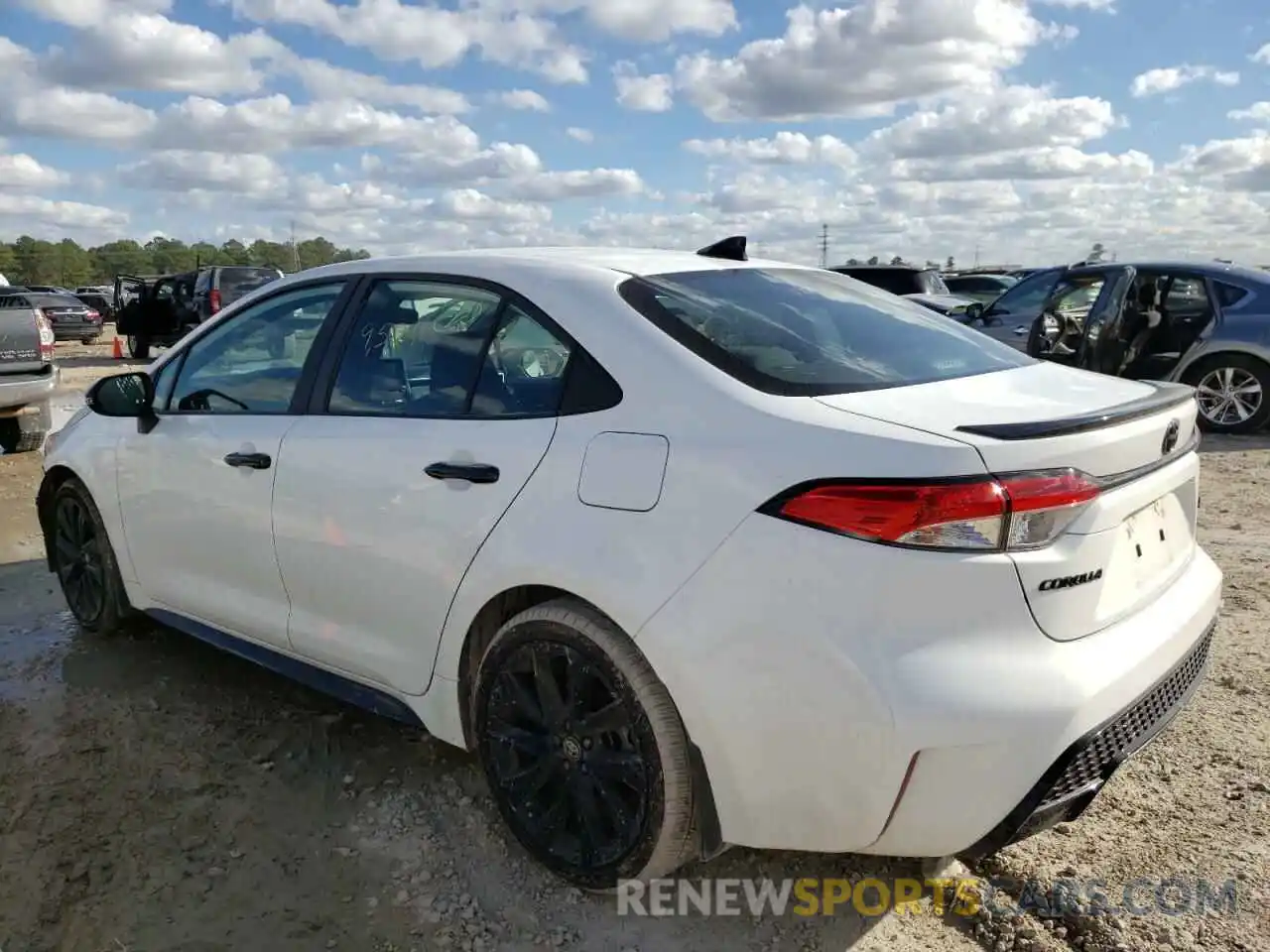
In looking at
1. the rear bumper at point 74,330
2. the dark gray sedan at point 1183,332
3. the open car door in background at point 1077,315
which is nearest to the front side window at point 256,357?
the open car door in background at point 1077,315

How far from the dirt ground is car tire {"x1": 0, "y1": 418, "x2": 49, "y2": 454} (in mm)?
6123

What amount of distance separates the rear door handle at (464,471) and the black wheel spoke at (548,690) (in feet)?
1.53

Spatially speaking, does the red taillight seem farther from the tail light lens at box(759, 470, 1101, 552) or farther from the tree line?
the tree line

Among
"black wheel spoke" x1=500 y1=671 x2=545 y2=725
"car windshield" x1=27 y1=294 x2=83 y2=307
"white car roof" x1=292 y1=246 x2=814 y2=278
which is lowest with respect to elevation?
"black wheel spoke" x1=500 y1=671 x2=545 y2=725

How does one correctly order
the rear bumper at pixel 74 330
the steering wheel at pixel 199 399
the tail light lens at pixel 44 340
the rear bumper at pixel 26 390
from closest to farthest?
the steering wheel at pixel 199 399, the rear bumper at pixel 26 390, the tail light lens at pixel 44 340, the rear bumper at pixel 74 330

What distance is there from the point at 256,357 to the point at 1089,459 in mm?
2764

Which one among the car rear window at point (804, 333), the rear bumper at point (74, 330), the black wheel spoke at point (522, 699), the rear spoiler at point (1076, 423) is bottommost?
the rear bumper at point (74, 330)

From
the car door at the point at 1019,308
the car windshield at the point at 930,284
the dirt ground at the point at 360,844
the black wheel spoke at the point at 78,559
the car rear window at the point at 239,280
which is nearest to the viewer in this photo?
the dirt ground at the point at 360,844

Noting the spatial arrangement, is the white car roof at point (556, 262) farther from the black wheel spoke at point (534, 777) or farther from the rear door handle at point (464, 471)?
the black wheel spoke at point (534, 777)

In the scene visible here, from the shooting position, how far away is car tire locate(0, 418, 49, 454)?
30.6ft

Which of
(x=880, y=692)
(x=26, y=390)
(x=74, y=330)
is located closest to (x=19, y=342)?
(x=26, y=390)

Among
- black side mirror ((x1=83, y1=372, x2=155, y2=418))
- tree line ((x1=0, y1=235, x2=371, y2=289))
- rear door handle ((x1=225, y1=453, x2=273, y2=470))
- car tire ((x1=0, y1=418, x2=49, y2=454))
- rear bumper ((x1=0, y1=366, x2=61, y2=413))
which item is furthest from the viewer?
tree line ((x1=0, y1=235, x2=371, y2=289))

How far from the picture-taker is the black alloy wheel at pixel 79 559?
4.36 meters

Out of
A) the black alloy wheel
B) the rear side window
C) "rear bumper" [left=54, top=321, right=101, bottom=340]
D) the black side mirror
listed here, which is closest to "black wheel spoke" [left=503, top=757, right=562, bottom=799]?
the black side mirror
